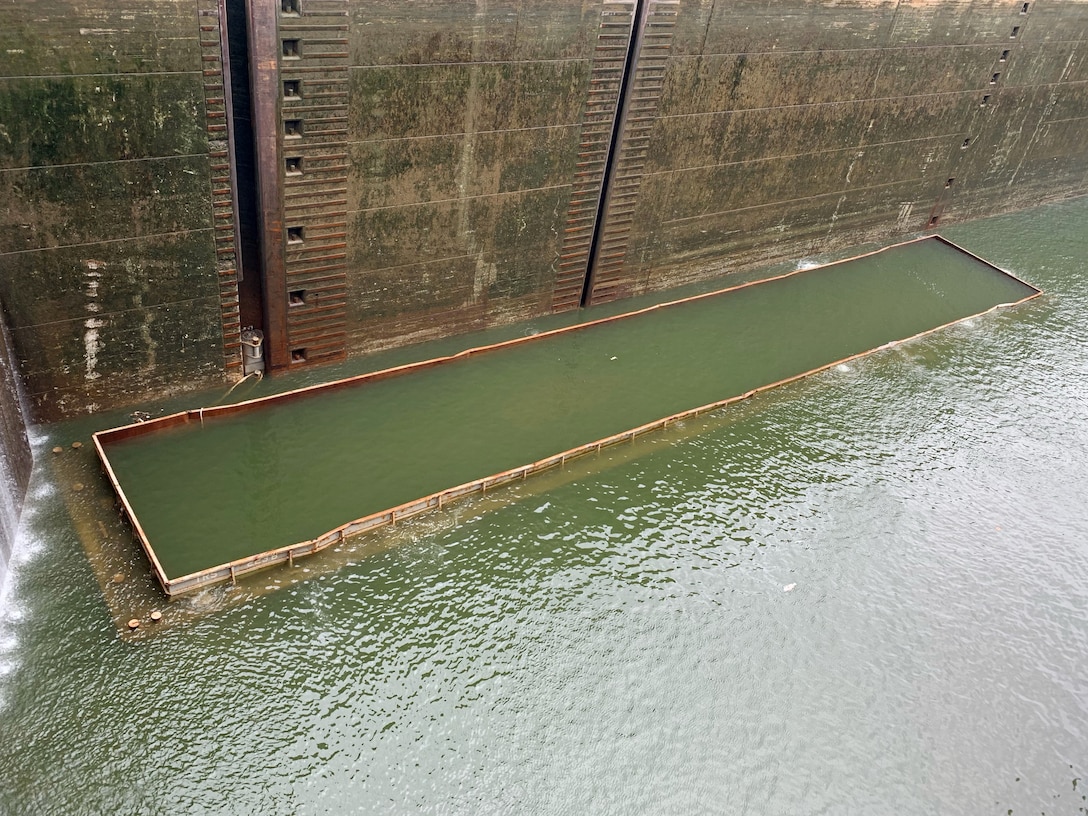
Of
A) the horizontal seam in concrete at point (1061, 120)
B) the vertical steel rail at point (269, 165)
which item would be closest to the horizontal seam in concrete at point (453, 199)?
the vertical steel rail at point (269, 165)

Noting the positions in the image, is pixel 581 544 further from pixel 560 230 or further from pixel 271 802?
pixel 560 230

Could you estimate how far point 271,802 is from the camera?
779 centimetres

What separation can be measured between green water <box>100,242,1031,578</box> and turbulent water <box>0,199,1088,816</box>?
98 centimetres

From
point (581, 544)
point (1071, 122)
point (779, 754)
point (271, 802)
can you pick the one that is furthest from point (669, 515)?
point (1071, 122)

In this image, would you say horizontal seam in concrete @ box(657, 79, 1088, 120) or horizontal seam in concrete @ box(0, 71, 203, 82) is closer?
horizontal seam in concrete @ box(0, 71, 203, 82)

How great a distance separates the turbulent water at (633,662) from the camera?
8148 millimetres

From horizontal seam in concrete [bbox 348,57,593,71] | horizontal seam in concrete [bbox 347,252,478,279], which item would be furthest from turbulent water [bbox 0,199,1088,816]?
horizontal seam in concrete [bbox 348,57,593,71]

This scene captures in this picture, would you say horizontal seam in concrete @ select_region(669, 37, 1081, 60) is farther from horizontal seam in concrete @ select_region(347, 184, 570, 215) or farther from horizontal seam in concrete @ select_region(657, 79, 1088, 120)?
horizontal seam in concrete @ select_region(347, 184, 570, 215)

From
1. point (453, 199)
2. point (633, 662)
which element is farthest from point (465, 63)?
point (633, 662)

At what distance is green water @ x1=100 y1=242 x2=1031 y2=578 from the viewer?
10570 millimetres

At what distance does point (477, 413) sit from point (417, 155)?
391 centimetres

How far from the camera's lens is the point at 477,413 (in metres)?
12.7

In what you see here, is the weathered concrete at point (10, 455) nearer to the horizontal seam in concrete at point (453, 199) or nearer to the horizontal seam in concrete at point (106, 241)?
the horizontal seam in concrete at point (106, 241)

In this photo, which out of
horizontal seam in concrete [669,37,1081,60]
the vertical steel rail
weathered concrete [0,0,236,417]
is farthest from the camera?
horizontal seam in concrete [669,37,1081,60]
